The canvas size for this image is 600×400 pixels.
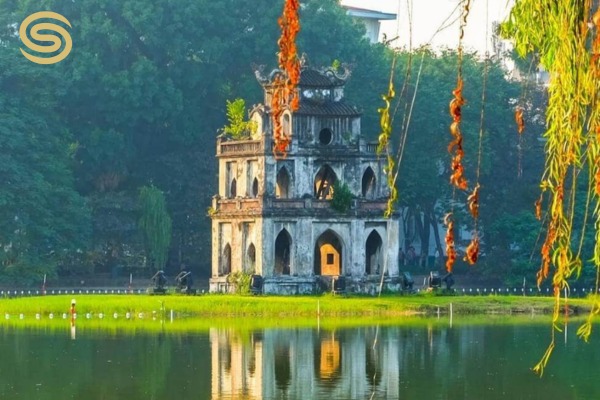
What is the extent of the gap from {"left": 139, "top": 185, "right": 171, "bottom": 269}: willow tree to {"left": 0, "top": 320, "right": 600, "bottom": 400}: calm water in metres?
25.9

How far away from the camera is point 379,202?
74.3 metres

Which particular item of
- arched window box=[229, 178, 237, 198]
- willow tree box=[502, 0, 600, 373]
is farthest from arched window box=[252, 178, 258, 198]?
willow tree box=[502, 0, 600, 373]

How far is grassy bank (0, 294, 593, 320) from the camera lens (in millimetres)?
65812

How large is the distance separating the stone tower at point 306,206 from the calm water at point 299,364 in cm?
1231

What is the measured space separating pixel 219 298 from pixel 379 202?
9.65 m

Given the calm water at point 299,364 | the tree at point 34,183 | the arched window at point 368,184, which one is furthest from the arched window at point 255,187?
the calm water at point 299,364

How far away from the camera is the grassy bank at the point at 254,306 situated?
216ft

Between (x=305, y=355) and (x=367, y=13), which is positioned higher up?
(x=367, y=13)

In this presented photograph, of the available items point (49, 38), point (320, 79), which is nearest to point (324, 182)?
point (320, 79)

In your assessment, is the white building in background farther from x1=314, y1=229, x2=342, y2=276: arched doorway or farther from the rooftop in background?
x1=314, y1=229, x2=342, y2=276: arched doorway

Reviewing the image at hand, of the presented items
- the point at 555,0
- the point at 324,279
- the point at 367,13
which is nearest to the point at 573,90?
the point at 555,0

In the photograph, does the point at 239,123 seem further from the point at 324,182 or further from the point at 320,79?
the point at 324,182

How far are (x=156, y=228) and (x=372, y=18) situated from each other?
4386 cm

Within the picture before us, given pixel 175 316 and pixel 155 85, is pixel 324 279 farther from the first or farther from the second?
pixel 155 85
